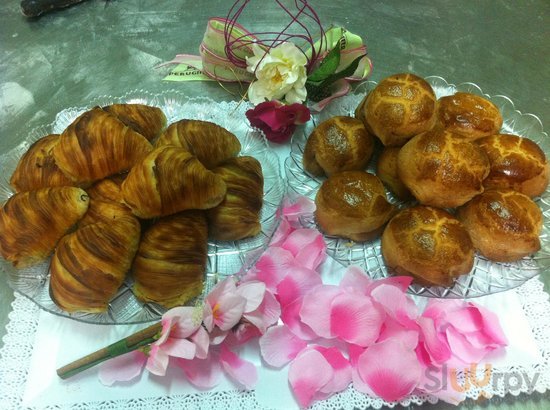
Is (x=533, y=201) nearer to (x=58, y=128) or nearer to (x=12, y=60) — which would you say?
(x=58, y=128)

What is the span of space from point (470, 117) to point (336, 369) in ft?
1.69

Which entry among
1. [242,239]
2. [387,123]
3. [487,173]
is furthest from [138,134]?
[487,173]

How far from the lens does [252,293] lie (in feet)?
2.23

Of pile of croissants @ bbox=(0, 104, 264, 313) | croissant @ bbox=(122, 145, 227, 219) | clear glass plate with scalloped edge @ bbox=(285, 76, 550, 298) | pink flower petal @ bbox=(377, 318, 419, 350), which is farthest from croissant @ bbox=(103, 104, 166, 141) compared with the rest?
pink flower petal @ bbox=(377, 318, 419, 350)

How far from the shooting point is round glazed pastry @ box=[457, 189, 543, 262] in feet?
2.37

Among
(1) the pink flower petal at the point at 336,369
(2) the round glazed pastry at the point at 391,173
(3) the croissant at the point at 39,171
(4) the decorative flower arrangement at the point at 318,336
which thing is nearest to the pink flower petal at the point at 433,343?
(4) the decorative flower arrangement at the point at 318,336

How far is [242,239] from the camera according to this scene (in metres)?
0.75

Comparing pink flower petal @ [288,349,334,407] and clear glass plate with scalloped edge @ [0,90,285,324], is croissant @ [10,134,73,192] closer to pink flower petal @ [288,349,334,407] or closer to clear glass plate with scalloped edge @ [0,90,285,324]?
clear glass plate with scalloped edge @ [0,90,285,324]

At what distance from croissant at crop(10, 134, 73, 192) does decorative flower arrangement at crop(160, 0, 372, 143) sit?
0.36 meters

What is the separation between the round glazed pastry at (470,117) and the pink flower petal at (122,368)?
0.65 m

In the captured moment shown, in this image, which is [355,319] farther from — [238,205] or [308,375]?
[238,205]

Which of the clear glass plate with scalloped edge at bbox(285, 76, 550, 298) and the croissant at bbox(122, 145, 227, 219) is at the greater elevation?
the croissant at bbox(122, 145, 227, 219)

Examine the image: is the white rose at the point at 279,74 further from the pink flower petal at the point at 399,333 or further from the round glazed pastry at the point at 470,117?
the pink flower petal at the point at 399,333

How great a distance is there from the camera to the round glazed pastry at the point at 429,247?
2.29ft
